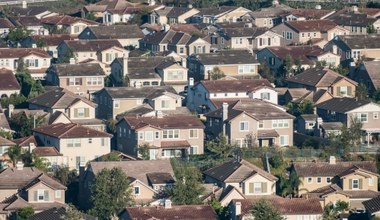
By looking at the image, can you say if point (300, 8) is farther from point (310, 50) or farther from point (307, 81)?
point (307, 81)

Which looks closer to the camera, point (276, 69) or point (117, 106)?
point (117, 106)

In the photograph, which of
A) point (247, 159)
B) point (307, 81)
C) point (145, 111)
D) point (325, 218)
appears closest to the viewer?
point (325, 218)

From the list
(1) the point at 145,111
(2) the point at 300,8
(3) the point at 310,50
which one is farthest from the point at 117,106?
(2) the point at 300,8

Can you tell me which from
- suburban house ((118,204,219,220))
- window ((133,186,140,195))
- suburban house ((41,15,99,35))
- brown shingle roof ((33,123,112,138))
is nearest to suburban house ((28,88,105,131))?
brown shingle roof ((33,123,112,138))

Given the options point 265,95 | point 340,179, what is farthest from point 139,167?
point 265,95

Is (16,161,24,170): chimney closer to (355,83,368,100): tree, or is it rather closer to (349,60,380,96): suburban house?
(355,83,368,100): tree

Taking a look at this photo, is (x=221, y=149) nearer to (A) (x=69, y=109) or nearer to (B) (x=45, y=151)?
(B) (x=45, y=151)
